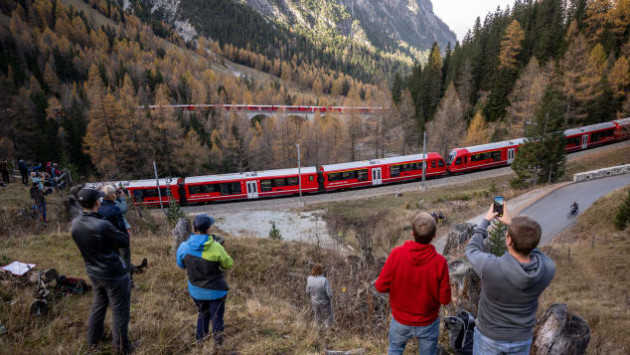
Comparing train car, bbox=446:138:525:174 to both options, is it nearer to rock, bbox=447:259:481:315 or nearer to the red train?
the red train

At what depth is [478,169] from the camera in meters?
29.7

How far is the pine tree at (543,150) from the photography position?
75.7 ft

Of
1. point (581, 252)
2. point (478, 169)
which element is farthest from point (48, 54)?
point (581, 252)

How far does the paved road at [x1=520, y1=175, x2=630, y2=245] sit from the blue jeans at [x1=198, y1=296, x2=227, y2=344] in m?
18.1

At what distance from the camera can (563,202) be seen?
65.3 ft

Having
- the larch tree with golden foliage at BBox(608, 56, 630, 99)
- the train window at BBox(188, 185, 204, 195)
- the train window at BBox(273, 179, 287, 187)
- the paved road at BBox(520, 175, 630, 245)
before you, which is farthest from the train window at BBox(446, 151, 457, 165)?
the larch tree with golden foliage at BBox(608, 56, 630, 99)

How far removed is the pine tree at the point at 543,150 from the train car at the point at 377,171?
6.76 m

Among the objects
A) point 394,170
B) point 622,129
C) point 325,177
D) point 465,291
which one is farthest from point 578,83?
point 465,291

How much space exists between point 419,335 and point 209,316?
253 centimetres

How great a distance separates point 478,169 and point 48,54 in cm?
11029

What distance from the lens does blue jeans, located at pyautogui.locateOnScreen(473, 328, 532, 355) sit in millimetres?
2418

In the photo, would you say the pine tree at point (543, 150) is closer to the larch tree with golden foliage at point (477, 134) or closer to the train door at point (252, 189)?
the larch tree with golden foliage at point (477, 134)

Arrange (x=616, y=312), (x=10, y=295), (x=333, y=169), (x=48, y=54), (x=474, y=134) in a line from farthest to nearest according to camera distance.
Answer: (x=48, y=54) < (x=474, y=134) < (x=333, y=169) < (x=616, y=312) < (x=10, y=295)

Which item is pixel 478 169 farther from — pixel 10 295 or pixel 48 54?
pixel 48 54
